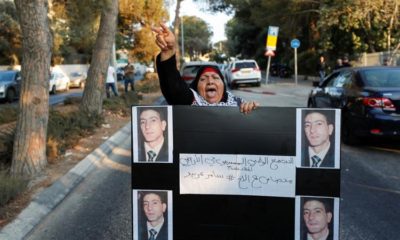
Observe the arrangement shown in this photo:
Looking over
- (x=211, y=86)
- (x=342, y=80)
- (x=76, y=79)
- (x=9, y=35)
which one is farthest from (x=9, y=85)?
(x=211, y=86)

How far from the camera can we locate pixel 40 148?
24.8 ft

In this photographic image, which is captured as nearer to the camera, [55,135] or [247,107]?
[247,107]

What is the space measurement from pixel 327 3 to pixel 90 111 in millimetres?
22183

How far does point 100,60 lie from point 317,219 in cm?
1150

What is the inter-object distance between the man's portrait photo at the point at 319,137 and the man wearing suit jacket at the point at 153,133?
0.91 meters

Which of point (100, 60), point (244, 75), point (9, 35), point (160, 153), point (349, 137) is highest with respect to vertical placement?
point (9, 35)

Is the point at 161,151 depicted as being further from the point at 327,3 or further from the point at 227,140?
the point at 327,3

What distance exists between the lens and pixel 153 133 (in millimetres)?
3584

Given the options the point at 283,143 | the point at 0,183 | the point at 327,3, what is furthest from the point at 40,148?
the point at 327,3

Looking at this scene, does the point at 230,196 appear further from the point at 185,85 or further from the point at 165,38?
the point at 165,38

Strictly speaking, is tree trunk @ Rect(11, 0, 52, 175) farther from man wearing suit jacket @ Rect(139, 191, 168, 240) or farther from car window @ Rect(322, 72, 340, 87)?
car window @ Rect(322, 72, 340, 87)

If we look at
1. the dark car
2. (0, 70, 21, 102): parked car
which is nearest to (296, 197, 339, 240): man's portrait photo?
the dark car

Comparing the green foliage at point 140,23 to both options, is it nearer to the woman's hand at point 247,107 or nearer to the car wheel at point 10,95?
the car wheel at point 10,95

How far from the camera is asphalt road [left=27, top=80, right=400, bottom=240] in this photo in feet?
17.3
